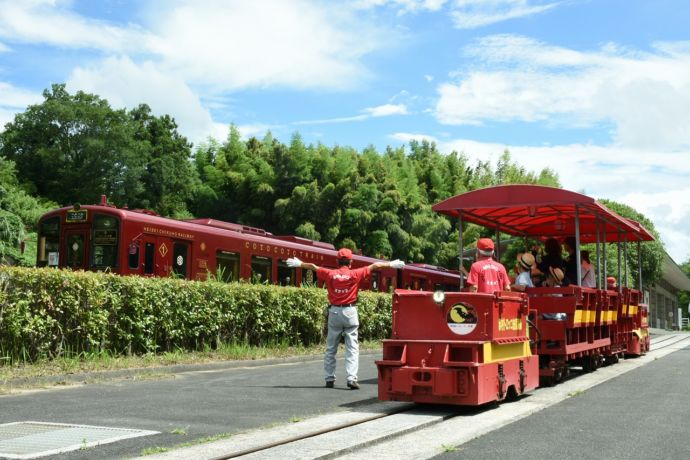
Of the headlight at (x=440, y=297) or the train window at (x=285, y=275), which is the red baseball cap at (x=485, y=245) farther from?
the train window at (x=285, y=275)

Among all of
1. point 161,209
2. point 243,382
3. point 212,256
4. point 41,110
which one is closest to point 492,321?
point 243,382

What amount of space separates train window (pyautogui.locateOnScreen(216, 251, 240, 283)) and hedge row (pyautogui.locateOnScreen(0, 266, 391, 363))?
2.65 m

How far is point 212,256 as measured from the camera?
20562 mm

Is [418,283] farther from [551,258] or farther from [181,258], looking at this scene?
[551,258]

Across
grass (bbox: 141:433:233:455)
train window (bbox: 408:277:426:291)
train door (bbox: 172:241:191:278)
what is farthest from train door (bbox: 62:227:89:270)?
train window (bbox: 408:277:426:291)

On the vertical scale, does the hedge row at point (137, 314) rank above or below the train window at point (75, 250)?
below

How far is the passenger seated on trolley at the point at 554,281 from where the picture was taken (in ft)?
40.7

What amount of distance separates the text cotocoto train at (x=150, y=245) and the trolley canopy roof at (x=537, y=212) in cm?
616

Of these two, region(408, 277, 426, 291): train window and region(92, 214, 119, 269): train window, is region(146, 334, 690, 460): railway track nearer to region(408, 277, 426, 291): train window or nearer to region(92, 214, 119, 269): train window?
region(92, 214, 119, 269): train window

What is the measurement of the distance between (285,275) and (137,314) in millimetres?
9653

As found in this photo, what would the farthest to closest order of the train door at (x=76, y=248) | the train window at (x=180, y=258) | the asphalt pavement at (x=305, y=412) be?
the train window at (x=180, y=258) < the train door at (x=76, y=248) < the asphalt pavement at (x=305, y=412)

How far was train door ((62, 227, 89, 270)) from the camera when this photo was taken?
19016 mm

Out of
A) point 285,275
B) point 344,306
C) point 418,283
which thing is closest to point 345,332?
point 344,306

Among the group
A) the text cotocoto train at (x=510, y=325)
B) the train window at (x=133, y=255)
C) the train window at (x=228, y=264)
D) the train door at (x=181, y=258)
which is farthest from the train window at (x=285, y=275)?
the text cotocoto train at (x=510, y=325)
